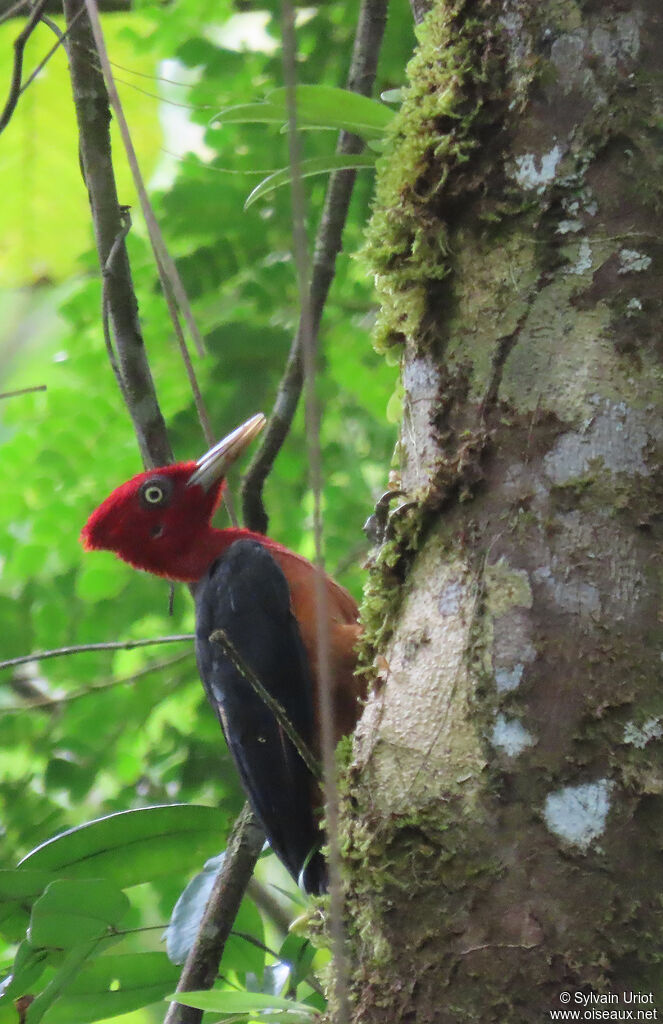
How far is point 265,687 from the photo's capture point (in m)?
3.34

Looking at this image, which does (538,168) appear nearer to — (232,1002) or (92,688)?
(232,1002)

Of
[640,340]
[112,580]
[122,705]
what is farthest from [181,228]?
[640,340]

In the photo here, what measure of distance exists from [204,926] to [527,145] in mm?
1987

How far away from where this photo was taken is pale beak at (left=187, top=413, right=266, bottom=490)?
3.71 meters

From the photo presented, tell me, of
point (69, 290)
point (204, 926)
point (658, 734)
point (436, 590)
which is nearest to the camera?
point (658, 734)

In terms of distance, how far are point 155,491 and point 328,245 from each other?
1099mm

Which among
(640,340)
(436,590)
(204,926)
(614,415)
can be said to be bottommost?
(204,926)

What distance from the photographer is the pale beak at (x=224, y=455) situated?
3712 mm

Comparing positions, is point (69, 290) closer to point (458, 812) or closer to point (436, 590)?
point (436, 590)

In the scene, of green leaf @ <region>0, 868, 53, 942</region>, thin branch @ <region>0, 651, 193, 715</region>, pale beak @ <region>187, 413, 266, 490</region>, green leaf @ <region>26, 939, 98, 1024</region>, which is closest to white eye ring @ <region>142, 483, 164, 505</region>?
pale beak @ <region>187, 413, 266, 490</region>

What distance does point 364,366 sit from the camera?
4758mm

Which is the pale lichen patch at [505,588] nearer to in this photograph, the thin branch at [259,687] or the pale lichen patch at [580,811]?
the pale lichen patch at [580,811]

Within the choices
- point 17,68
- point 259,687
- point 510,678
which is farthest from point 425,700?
point 17,68

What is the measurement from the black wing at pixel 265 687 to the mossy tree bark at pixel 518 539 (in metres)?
1.12
